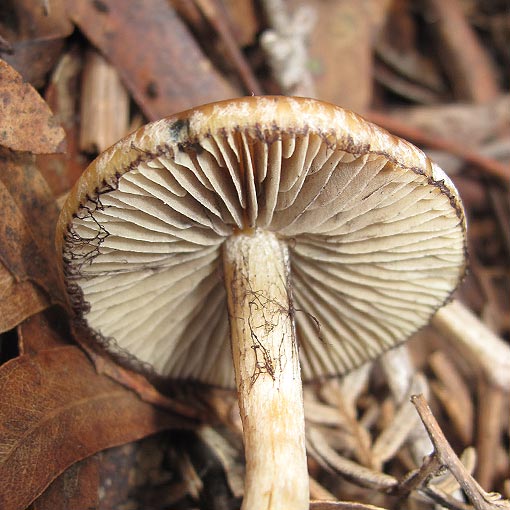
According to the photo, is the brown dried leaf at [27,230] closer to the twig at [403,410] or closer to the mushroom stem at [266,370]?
the mushroom stem at [266,370]

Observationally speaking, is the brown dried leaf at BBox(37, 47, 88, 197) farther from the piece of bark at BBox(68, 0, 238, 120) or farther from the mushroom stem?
the mushroom stem

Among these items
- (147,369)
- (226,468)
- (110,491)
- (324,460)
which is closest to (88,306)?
(147,369)

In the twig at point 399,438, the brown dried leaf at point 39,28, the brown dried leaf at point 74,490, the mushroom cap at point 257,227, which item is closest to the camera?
the mushroom cap at point 257,227

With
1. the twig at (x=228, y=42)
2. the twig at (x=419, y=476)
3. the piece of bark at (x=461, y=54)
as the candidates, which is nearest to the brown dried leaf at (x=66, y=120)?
the twig at (x=228, y=42)

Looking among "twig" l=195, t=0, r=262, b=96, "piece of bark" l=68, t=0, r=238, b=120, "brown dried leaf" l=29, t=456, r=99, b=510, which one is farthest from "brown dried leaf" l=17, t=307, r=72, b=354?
"twig" l=195, t=0, r=262, b=96

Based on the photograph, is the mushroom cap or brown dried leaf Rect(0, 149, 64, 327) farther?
brown dried leaf Rect(0, 149, 64, 327)
